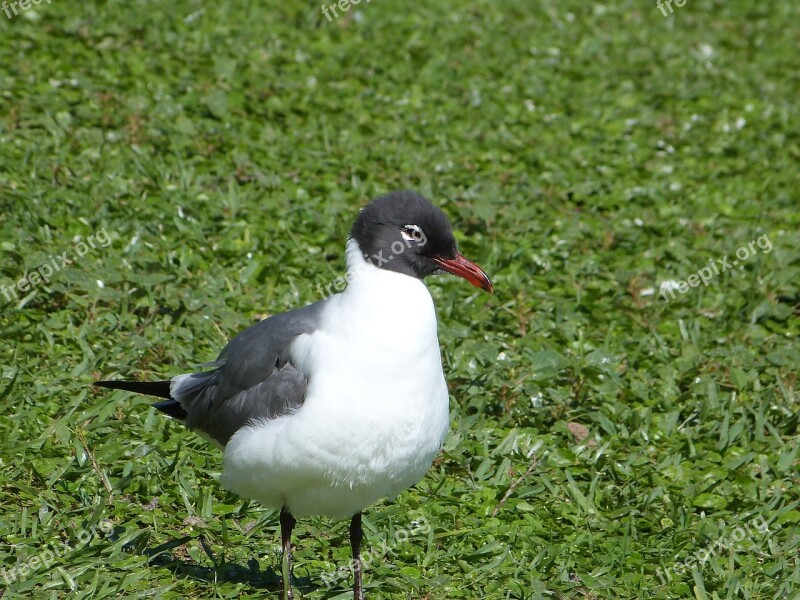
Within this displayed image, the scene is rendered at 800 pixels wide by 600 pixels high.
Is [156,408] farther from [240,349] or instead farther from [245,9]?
[245,9]

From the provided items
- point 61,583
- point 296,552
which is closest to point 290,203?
point 296,552

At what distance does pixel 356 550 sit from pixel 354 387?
0.98 m

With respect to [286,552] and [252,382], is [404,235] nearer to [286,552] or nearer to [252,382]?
[252,382]

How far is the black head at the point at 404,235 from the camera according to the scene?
184 inches

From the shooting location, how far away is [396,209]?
472 centimetres

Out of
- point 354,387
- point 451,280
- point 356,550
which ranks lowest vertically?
point 451,280

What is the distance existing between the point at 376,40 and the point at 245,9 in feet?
4.25

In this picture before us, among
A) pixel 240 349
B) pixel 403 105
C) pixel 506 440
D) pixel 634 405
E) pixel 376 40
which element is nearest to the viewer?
pixel 240 349

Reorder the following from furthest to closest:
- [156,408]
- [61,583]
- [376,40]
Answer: [376,40] → [156,408] → [61,583]

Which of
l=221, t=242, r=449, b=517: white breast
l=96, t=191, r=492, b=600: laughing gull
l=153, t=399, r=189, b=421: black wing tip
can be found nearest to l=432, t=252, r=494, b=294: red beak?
l=96, t=191, r=492, b=600: laughing gull

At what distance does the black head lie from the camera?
4668 millimetres

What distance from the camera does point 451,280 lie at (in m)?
7.65

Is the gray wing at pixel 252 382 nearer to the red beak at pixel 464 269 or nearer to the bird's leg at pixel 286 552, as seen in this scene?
the bird's leg at pixel 286 552

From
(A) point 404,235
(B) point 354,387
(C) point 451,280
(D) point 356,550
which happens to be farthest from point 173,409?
(C) point 451,280
